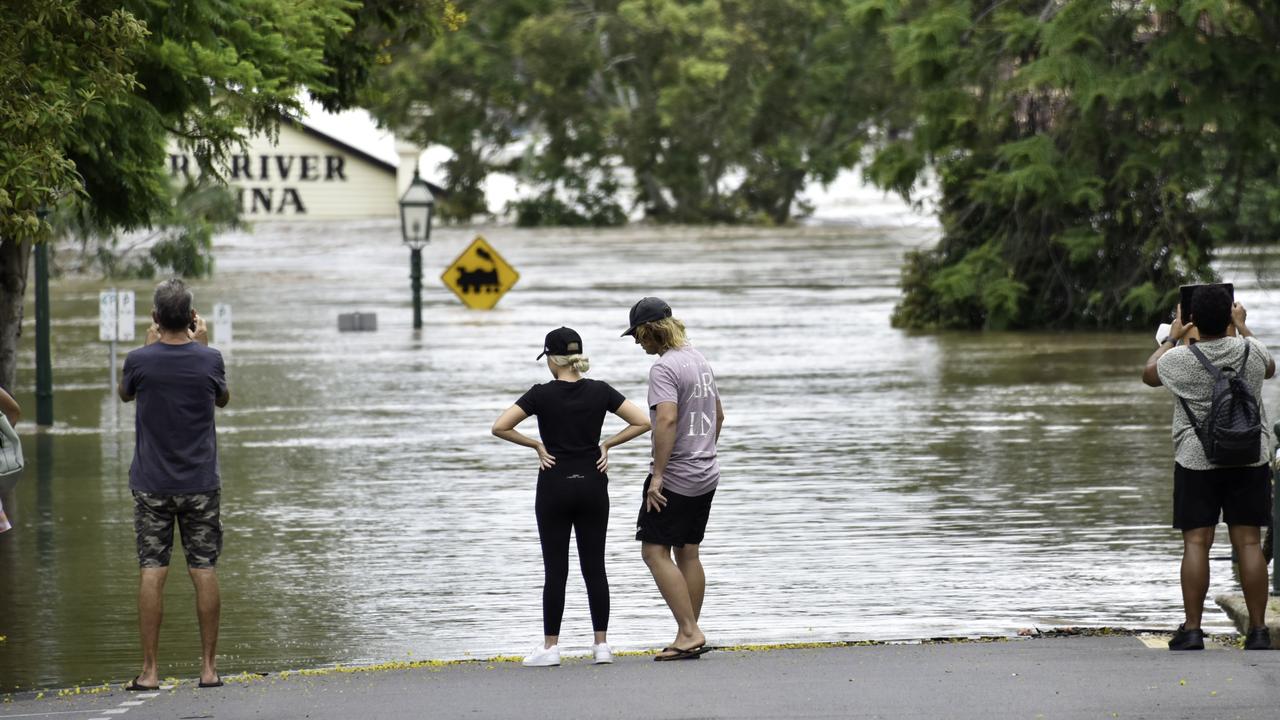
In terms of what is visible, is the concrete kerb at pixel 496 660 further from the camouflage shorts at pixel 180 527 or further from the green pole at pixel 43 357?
the green pole at pixel 43 357

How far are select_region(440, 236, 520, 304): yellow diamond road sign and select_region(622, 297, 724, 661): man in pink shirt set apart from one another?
26.6 meters

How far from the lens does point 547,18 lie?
70.2m

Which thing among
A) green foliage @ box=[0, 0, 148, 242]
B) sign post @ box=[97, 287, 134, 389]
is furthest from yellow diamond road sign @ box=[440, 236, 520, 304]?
green foliage @ box=[0, 0, 148, 242]

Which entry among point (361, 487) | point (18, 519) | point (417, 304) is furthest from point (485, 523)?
point (417, 304)

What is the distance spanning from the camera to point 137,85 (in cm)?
1264

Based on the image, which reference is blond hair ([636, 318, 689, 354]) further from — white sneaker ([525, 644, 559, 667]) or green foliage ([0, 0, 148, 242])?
green foliage ([0, 0, 148, 242])

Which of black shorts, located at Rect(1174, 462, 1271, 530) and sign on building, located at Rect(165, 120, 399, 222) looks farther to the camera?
sign on building, located at Rect(165, 120, 399, 222)

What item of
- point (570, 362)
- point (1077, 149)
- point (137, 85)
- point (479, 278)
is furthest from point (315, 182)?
point (570, 362)

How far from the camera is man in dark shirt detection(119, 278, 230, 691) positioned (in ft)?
27.6

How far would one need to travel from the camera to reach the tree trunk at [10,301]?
689 inches

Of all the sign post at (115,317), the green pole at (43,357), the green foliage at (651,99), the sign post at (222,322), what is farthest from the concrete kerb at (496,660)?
the green foliage at (651,99)

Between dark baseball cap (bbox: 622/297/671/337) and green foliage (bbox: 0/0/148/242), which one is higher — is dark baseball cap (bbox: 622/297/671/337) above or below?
below

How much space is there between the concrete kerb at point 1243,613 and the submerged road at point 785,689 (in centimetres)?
17

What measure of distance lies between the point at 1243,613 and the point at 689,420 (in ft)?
8.61
